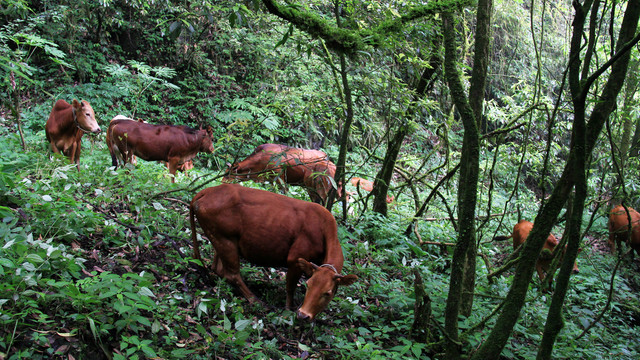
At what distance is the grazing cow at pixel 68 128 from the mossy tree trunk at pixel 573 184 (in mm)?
7838

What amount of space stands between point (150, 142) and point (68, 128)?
4.98 ft

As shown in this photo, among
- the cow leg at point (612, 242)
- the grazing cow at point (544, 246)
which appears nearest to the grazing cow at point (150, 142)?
the grazing cow at point (544, 246)

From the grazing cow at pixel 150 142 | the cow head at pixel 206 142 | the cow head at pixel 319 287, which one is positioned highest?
the cow head at pixel 319 287

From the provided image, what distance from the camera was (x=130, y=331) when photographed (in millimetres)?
3273

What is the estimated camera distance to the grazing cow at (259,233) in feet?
14.8

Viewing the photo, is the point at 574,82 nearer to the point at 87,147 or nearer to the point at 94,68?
the point at 87,147

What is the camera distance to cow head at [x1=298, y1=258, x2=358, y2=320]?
3.97 m

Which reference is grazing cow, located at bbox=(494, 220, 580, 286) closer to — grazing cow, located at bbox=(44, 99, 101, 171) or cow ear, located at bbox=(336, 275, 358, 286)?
cow ear, located at bbox=(336, 275, 358, 286)

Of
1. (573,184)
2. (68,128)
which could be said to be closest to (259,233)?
(573,184)

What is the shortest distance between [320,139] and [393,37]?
9815mm

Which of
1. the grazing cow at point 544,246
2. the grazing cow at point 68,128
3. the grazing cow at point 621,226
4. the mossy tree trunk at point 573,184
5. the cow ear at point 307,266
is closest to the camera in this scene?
the mossy tree trunk at point 573,184

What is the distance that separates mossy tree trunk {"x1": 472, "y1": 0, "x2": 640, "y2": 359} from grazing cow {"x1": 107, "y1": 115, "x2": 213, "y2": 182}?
24.6 feet

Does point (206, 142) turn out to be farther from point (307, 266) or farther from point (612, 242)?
point (612, 242)

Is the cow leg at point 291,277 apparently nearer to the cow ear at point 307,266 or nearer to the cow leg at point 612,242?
the cow ear at point 307,266
